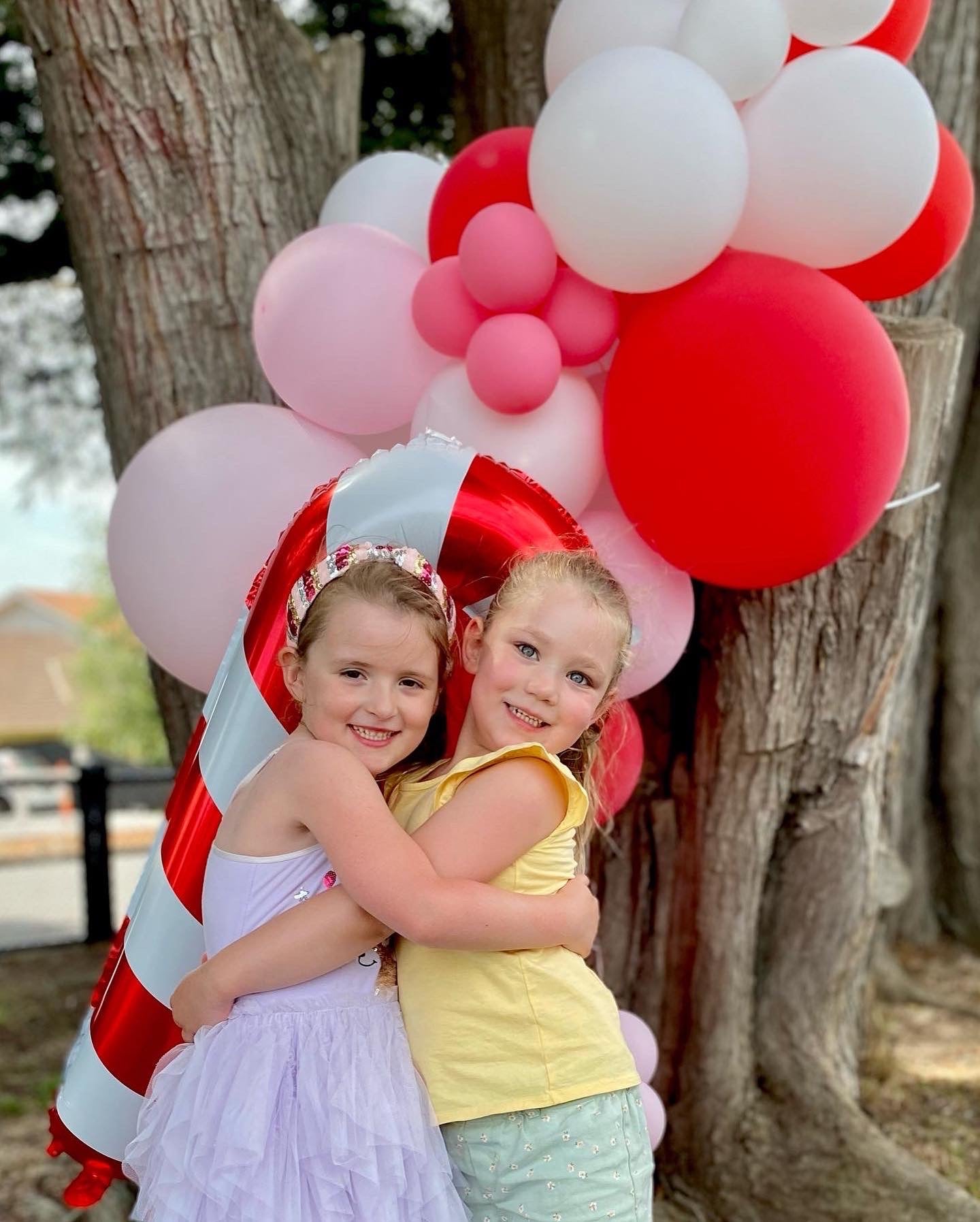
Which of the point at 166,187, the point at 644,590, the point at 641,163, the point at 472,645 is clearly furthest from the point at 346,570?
the point at 166,187

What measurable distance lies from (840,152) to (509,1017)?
4.74 ft

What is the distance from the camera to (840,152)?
2.02 metres

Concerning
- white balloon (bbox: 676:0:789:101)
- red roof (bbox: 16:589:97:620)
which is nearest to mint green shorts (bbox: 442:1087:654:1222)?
white balloon (bbox: 676:0:789:101)

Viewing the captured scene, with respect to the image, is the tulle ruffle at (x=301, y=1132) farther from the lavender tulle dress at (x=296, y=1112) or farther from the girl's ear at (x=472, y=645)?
the girl's ear at (x=472, y=645)

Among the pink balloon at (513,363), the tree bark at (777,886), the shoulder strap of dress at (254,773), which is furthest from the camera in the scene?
the tree bark at (777,886)

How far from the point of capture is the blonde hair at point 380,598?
169 centimetres

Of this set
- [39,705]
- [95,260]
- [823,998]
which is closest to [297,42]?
[95,260]

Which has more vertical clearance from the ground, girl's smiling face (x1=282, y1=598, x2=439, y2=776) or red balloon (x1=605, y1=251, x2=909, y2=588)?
red balloon (x1=605, y1=251, x2=909, y2=588)

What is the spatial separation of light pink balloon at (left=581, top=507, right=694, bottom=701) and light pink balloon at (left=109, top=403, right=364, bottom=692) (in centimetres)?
51

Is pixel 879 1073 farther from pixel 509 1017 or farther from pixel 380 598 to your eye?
pixel 380 598

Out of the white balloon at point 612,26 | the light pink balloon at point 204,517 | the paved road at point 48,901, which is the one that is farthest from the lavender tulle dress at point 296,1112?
the paved road at point 48,901

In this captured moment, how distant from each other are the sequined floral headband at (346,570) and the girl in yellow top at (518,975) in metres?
0.11

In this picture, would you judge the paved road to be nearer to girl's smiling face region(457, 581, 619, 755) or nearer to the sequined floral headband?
the sequined floral headband

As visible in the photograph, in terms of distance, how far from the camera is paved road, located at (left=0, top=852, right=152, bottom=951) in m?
6.97
